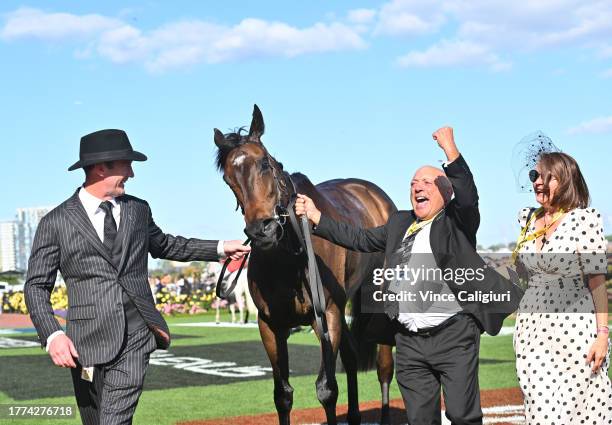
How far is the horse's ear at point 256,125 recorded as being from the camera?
5.84 meters

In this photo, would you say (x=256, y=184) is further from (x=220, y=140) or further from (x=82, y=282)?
(x=82, y=282)

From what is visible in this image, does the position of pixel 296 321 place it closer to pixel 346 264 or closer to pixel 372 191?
pixel 346 264

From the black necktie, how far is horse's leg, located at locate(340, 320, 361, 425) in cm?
285

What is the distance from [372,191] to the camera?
8.49 meters

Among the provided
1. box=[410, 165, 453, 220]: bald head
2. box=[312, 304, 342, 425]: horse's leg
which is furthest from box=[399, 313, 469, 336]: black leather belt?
box=[312, 304, 342, 425]: horse's leg

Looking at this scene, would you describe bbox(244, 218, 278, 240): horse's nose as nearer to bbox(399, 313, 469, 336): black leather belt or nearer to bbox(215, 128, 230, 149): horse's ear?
bbox(215, 128, 230, 149): horse's ear

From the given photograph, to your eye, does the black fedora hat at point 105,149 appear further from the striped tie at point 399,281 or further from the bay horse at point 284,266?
the striped tie at point 399,281

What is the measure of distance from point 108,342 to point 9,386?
783 cm

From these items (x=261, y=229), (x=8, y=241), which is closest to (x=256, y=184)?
(x=261, y=229)

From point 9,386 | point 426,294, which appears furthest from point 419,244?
point 9,386

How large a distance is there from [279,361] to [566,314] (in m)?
2.37

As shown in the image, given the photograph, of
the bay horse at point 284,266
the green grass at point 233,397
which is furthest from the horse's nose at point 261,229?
the green grass at point 233,397

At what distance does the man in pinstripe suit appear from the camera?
166 inches

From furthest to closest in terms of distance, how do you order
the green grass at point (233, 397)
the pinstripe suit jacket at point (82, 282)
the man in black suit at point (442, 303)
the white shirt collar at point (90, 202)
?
the green grass at point (233, 397)
the man in black suit at point (442, 303)
the white shirt collar at point (90, 202)
the pinstripe suit jacket at point (82, 282)
